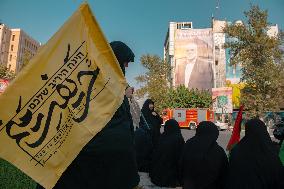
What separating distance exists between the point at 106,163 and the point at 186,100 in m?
49.1

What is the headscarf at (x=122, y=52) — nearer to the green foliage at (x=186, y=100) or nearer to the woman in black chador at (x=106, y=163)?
the woman in black chador at (x=106, y=163)

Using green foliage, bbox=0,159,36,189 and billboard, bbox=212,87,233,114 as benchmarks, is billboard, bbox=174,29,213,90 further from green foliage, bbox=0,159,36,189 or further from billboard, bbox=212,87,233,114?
green foliage, bbox=0,159,36,189

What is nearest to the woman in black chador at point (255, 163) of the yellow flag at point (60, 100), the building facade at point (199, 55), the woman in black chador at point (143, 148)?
the yellow flag at point (60, 100)

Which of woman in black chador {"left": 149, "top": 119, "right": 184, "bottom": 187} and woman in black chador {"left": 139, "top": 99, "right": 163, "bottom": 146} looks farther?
woman in black chador {"left": 139, "top": 99, "right": 163, "bottom": 146}

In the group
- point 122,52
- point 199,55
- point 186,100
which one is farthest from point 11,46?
point 122,52

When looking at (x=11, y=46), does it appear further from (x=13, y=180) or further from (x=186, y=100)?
(x=13, y=180)

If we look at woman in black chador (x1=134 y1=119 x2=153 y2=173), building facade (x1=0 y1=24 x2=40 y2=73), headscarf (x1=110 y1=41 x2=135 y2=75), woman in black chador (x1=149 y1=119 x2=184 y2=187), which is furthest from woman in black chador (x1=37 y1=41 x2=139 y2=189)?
building facade (x1=0 y1=24 x2=40 y2=73)

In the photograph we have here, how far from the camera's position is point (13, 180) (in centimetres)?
557

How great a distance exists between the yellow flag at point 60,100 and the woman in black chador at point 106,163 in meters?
0.15

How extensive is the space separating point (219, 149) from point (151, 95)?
4374cm

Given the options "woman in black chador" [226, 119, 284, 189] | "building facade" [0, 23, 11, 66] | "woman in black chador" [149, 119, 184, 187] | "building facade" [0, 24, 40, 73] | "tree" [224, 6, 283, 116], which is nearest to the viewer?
"woman in black chador" [226, 119, 284, 189]

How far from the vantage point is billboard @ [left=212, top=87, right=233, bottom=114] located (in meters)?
42.3

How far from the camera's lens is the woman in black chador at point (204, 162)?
15.3ft

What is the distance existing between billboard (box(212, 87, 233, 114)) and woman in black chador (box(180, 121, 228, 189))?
37408 mm
